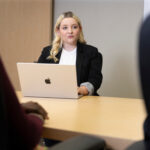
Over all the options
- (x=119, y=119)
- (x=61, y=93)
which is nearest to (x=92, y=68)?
(x=61, y=93)

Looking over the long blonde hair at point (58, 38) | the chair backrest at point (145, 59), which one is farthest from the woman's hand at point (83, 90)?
the chair backrest at point (145, 59)

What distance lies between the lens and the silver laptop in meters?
1.41

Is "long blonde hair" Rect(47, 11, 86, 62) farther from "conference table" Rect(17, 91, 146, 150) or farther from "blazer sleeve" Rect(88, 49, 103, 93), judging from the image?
"conference table" Rect(17, 91, 146, 150)

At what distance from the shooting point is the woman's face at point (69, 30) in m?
2.05

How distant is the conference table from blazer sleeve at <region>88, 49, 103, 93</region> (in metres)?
0.48

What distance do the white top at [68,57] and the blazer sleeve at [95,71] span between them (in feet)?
0.53

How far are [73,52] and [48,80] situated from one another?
0.72 meters

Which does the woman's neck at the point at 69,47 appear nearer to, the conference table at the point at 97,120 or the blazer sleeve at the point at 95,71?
the blazer sleeve at the point at 95,71

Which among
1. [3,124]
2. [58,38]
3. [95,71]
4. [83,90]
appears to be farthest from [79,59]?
[3,124]

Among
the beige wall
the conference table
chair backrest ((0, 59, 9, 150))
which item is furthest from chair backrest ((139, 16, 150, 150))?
the beige wall

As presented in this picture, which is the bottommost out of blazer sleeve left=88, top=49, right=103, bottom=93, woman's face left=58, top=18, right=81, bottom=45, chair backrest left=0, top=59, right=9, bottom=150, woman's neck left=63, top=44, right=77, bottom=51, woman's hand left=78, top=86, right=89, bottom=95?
woman's hand left=78, top=86, right=89, bottom=95

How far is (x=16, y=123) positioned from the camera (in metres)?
0.63

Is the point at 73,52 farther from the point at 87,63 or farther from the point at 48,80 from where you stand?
the point at 48,80

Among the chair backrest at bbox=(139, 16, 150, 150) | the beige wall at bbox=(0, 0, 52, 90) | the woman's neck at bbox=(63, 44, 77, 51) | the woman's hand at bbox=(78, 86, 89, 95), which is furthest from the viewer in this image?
the beige wall at bbox=(0, 0, 52, 90)
